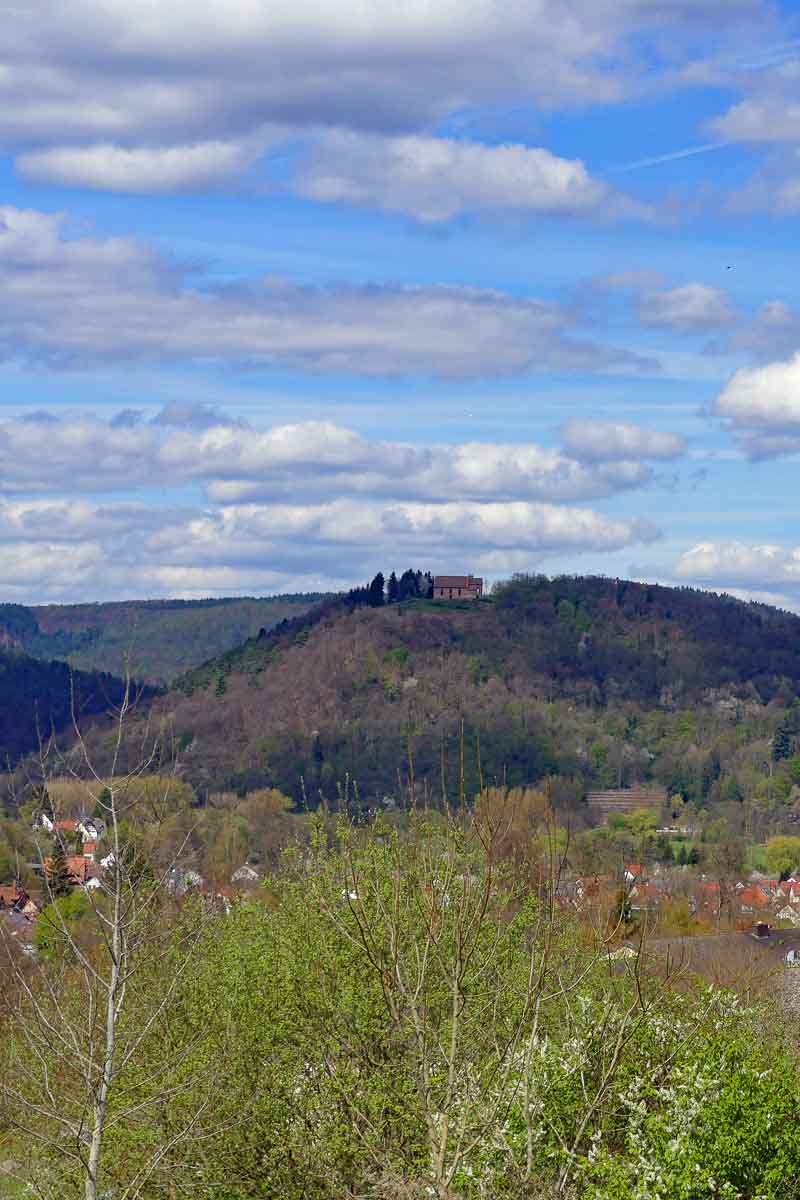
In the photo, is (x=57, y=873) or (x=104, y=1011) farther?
(x=104, y=1011)

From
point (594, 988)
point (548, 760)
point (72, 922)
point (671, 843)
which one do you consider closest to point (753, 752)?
point (548, 760)

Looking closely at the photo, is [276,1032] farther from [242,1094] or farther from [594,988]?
[594,988]

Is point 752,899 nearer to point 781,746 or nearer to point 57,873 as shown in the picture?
point 57,873

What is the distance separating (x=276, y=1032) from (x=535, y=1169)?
6.80 meters

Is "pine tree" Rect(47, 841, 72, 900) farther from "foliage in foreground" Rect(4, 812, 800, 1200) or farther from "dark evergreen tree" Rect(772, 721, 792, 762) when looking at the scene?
"dark evergreen tree" Rect(772, 721, 792, 762)

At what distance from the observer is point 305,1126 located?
20.0m

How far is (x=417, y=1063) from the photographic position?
1243 cm

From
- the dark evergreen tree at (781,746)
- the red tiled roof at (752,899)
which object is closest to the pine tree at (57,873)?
the red tiled roof at (752,899)

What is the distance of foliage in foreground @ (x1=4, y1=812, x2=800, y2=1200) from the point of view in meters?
13.7

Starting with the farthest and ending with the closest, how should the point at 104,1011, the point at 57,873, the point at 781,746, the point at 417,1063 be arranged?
the point at 781,746, the point at 104,1011, the point at 57,873, the point at 417,1063

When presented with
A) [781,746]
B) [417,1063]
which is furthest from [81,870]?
[781,746]

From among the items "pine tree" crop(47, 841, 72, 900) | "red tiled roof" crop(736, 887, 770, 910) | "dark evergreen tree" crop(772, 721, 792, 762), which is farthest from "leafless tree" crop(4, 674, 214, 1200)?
"dark evergreen tree" crop(772, 721, 792, 762)

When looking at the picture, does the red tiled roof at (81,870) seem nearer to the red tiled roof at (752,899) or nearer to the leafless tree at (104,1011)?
the leafless tree at (104,1011)

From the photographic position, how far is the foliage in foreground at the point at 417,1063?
13672mm
